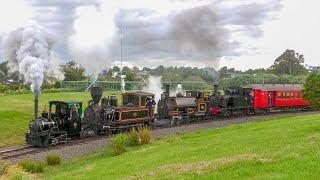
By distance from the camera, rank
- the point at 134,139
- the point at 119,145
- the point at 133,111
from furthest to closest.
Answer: the point at 133,111
the point at 134,139
the point at 119,145

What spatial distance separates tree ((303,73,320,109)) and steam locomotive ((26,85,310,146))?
1366cm

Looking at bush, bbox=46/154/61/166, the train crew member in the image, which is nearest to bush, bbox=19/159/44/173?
bush, bbox=46/154/61/166

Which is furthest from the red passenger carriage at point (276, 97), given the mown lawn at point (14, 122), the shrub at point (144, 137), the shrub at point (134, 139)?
the shrub at point (134, 139)

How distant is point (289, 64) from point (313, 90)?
12981 cm

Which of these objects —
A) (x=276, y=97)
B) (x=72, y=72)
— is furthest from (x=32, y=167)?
(x=72, y=72)

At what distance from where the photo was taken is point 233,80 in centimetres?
10662

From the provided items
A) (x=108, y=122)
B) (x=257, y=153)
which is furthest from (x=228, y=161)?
(x=108, y=122)

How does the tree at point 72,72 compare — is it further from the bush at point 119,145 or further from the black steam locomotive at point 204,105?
the bush at point 119,145

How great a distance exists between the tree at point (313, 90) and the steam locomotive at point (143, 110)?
13.7 meters

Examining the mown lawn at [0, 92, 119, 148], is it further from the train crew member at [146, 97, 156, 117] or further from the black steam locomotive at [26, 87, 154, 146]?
the train crew member at [146, 97, 156, 117]

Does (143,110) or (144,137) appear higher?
(143,110)

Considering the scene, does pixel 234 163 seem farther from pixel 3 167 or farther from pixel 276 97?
pixel 276 97

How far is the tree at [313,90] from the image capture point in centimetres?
2278

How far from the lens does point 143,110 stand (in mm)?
34906
